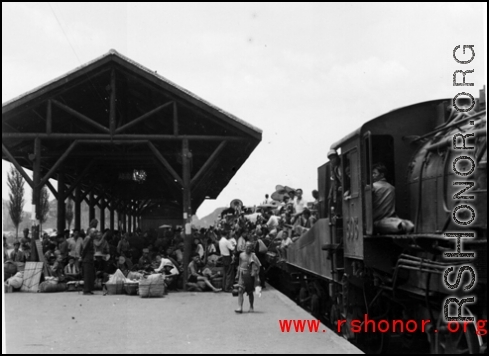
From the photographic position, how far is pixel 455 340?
6.20 metres

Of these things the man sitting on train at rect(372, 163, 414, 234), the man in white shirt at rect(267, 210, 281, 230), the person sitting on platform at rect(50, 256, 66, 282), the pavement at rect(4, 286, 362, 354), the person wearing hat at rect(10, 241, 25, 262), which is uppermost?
the man sitting on train at rect(372, 163, 414, 234)

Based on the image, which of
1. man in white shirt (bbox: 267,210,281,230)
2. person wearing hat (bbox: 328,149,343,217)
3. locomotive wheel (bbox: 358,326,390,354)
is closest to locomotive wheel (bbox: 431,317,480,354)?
locomotive wheel (bbox: 358,326,390,354)

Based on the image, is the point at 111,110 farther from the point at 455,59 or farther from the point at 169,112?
the point at 455,59

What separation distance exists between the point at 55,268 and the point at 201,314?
577 centimetres

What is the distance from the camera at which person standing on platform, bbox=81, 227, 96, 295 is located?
44.1 ft

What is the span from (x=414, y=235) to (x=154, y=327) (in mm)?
4500

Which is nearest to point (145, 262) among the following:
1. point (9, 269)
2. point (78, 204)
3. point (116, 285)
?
point (116, 285)

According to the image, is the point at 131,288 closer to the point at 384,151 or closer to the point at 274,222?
the point at 274,222

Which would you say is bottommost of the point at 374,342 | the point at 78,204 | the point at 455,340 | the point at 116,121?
the point at 374,342

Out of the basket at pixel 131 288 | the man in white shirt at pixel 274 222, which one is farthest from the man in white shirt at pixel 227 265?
the man in white shirt at pixel 274 222

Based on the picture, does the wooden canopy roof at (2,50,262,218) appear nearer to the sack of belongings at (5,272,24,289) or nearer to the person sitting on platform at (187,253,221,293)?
the person sitting on platform at (187,253,221,293)

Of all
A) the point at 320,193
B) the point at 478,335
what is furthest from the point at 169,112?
the point at 478,335

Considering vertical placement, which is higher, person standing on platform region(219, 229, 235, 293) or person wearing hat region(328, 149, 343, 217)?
person wearing hat region(328, 149, 343, 217)

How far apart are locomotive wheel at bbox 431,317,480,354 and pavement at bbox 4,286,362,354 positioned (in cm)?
126
